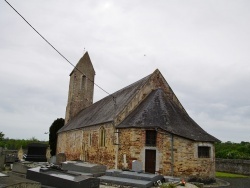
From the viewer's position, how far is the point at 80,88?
35.2 m

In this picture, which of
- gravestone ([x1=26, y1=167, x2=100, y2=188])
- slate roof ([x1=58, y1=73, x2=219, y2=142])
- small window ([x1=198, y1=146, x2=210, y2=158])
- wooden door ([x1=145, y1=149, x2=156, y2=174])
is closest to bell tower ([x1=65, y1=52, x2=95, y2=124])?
slate roof ([x1=58, y1=73, x2=219, y2=142])

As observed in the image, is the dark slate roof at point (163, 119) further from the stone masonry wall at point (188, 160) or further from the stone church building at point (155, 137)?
the stone masonry wall at point (188, 160)

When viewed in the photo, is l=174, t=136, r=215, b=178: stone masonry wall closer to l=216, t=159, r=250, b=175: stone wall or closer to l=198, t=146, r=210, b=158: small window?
l=198, t=146, r=210, b=158: small window

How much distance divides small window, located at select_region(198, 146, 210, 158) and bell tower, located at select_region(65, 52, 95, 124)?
20531mm

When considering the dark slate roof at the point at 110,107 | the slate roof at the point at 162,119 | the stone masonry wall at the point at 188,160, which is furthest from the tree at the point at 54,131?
the stone masonry wall at the point at 188,160

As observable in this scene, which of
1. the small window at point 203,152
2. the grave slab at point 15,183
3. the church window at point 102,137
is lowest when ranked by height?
the grave slab at point 15,183

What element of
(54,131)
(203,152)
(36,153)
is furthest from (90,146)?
(54,131)

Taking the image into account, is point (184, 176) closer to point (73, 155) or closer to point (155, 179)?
point (155, 179)

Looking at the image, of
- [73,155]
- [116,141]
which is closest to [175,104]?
[116,141]

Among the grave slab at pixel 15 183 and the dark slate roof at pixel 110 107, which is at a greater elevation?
the dark slate roof at pixel 110 107

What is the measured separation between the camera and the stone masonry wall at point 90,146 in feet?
60.7

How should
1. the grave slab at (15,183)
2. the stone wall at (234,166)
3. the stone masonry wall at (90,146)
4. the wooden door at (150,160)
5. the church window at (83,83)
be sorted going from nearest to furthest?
the grave slab at (15,183)
the wooden door at (150,160)
the stone masonry wall at (90,146)
the stone wall at (234,166)
the church window at (83,83)

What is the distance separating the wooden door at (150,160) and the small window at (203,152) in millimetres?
2968

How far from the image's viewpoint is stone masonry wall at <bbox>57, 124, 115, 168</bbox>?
1850 centimetres
